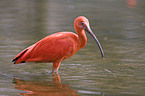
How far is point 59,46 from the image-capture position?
7.25m

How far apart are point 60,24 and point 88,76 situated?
6.94m

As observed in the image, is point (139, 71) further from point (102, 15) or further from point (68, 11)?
point (68, 11)

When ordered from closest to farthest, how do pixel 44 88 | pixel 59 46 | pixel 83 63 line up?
pixel 44 88 → pixel 59 46 → pixel 83 63

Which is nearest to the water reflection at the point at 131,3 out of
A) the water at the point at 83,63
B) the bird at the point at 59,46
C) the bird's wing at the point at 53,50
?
the water at the point at 83,63

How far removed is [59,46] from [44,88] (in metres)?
1.14

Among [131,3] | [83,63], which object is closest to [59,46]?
[83,63]

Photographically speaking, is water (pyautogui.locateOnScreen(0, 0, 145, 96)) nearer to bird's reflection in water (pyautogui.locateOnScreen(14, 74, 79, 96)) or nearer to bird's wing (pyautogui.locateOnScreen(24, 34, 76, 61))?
bird's reflection in water (pyautogui.locateOnScreen(14, 74, 79, 96))

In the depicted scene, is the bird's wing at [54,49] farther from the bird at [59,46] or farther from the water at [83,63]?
the water at [83,63]

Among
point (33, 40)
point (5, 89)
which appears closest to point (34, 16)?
point (33, 40)

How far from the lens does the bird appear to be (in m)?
7.21

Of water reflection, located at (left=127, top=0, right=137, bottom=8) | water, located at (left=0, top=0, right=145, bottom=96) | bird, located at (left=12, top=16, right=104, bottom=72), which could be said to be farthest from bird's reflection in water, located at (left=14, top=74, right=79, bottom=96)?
water reflection, located at (left=127, top=0, right=137, bottom=8)

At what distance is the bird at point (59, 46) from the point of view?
7207mm

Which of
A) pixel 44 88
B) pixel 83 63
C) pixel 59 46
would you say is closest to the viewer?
pixel 44 88

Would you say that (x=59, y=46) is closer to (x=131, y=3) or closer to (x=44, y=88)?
(x=44, y=88)
